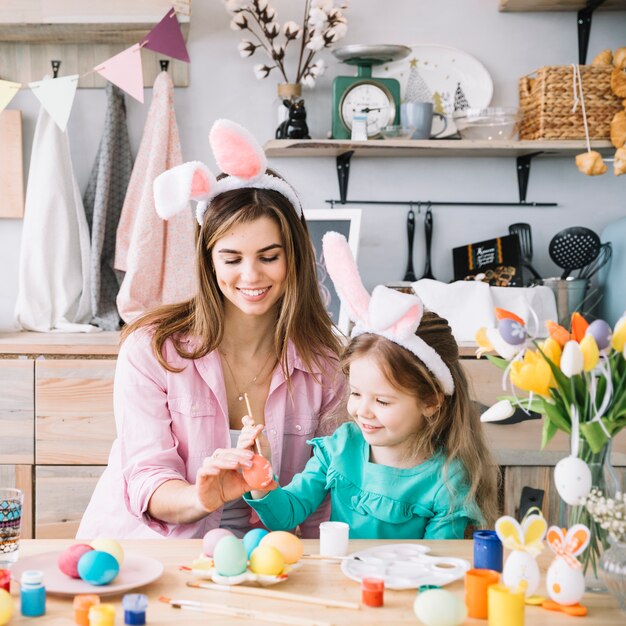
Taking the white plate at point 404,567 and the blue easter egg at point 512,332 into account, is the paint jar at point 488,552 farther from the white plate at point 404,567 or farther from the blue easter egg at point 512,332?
the blue easter egg at point 512,332

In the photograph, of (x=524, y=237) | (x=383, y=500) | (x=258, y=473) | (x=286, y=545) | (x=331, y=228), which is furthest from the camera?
(x=524, y=237)

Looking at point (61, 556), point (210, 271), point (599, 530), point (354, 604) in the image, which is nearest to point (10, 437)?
point (210, 271)

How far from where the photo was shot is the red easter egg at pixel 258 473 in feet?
4.17

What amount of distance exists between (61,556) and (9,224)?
6.60 ft

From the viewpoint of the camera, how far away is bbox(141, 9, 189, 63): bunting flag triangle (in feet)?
8.42

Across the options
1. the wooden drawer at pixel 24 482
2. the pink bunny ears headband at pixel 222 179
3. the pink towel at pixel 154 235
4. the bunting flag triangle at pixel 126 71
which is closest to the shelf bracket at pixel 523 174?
the pink towel at pixel 154 235

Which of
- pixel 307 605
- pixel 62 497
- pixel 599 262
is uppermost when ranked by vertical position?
pixel 599 262

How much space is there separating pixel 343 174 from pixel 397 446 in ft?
5.01

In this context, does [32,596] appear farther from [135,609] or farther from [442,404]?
[442,404]

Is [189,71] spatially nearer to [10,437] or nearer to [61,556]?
[10,437]

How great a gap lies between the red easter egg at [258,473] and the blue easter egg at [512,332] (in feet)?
1.29

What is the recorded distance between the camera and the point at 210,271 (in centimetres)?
173

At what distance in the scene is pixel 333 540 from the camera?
122 centimetres

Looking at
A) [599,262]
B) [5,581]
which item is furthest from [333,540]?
[599,262]
